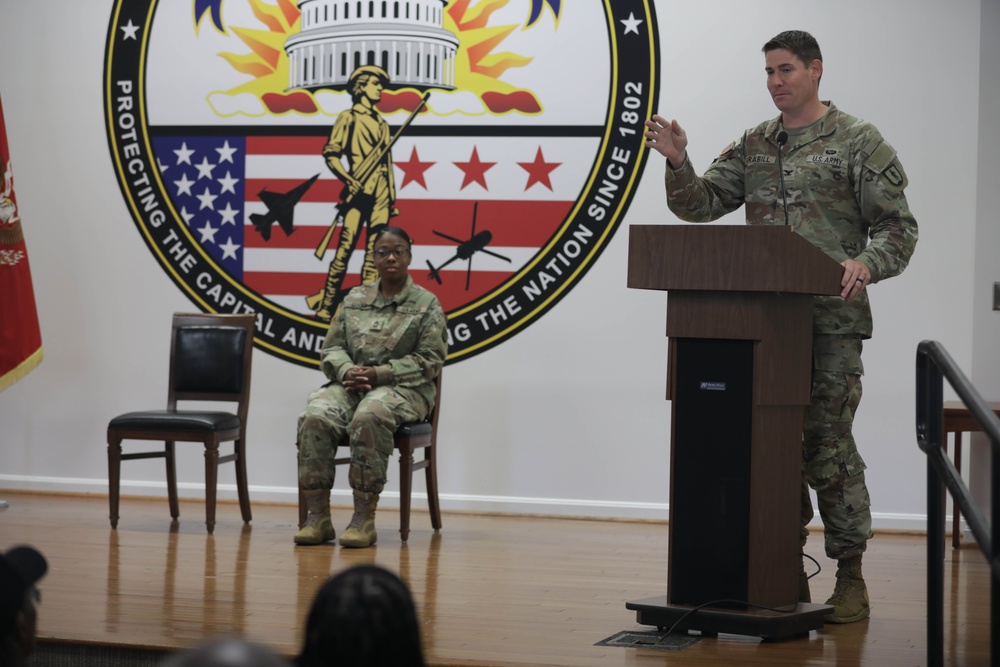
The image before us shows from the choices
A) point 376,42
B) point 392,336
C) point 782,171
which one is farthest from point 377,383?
point 782,171

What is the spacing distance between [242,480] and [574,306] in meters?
1.72

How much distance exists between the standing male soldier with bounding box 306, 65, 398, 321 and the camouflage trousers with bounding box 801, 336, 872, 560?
3.04m

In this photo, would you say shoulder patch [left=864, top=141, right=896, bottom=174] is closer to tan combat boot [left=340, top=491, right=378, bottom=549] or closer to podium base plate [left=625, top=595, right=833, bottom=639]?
podium base plate [left=625, top=595, right=833, bottom=639]

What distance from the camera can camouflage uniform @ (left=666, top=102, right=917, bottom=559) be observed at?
3.28 m

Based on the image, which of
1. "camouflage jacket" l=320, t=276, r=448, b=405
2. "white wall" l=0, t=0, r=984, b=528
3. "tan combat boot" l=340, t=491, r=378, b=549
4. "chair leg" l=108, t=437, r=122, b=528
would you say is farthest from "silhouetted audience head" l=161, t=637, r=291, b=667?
"white wall" l=0, t=0, r=984, b=528

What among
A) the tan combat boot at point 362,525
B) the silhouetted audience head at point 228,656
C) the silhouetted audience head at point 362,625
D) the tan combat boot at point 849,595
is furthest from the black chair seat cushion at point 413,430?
the silhouetted audience head at point 228,656

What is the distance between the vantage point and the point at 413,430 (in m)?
4.93

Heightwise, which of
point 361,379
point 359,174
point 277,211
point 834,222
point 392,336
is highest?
point 359,174

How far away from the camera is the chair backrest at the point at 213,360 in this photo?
17.8 feet

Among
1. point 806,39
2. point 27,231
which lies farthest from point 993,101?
point 27,231

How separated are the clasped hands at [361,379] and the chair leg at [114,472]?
1048 mm

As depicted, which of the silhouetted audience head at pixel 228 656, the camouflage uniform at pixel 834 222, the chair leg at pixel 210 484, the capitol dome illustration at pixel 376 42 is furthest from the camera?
the capitol dome illustration at pixel 376 42

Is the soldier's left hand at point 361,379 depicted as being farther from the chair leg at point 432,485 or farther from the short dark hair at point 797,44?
the short dark hair at point 797,44

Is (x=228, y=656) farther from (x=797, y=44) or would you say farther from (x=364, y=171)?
(x=364, y=171)
